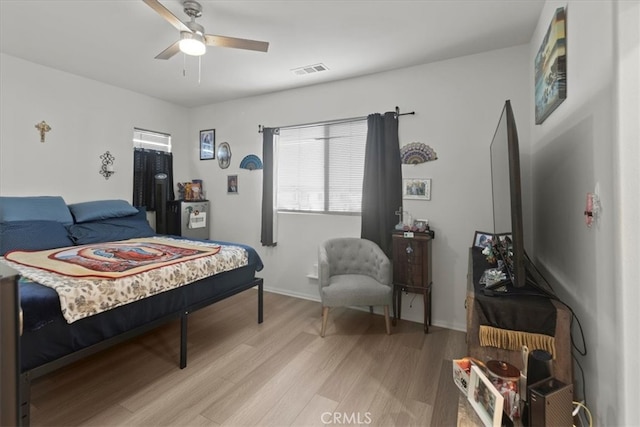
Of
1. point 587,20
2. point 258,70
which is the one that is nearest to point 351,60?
point 258,70

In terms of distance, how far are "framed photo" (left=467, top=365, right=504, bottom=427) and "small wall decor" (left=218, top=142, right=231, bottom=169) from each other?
401 cm

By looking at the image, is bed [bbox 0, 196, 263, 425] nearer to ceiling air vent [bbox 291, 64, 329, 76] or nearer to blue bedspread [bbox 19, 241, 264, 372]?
blue bedspread [bbox 19, 241, 264, 372]

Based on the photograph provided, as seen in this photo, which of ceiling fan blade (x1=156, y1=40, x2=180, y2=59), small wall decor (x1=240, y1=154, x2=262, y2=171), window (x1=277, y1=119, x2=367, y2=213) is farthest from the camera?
small wall decor (x1=240, y1=154, x2=262, y2=171)

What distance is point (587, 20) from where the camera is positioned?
140 cm

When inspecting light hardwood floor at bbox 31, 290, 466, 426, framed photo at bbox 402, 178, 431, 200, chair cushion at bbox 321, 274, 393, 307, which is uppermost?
framed photo at bbox 402, 178, 431, 200

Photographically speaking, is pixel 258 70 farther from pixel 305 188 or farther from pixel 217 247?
pixel 217 247

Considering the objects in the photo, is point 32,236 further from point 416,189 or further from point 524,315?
point 524,315

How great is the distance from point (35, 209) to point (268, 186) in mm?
2353

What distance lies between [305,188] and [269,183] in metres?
0.49

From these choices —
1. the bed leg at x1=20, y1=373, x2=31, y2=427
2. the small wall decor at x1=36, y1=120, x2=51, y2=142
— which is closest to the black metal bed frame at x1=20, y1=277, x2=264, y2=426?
the bed leg at x1=20, y1=373, x2=31, y2=427

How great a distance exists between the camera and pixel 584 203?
1.46 m

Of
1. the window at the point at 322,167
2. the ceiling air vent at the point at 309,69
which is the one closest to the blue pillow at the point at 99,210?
the window at the point at 322,167

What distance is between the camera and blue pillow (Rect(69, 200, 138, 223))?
3.41m

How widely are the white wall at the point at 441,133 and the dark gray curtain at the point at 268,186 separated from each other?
6.1 inches
